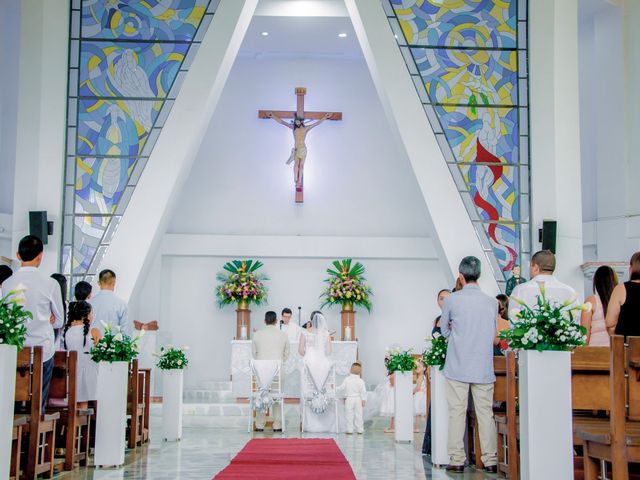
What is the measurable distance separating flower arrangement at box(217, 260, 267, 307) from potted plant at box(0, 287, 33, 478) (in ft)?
30.8

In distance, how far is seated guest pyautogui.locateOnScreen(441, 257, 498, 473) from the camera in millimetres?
6273

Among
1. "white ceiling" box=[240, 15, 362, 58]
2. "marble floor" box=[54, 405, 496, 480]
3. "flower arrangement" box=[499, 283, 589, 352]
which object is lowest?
"marble floor" box=[54, 405, 496, 480]

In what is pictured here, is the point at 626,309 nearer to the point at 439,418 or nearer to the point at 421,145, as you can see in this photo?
the point at 439,418

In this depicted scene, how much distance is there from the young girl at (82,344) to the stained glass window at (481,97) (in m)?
4.90

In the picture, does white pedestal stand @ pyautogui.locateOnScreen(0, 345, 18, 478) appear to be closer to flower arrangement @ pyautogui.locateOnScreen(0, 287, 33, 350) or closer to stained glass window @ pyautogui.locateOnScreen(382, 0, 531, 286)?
flower arrangement @ pyautogui.locateOnScreen(0, 287, 33, 350)

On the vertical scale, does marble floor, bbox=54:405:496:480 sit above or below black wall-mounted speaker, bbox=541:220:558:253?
below

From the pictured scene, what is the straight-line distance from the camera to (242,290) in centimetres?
1402

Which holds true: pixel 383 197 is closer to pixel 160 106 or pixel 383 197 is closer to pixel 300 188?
pixel 300 188

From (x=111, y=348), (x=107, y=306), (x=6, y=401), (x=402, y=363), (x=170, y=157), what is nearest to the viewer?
(x=6, y=401)

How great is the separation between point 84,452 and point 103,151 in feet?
14.1

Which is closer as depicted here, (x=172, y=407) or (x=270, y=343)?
(x=172, y=407)

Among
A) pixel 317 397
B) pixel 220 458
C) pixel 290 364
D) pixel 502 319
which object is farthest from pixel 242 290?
pixel 502 319

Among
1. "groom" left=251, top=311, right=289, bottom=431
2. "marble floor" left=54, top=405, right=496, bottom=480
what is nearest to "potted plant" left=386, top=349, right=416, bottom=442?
"marble floor" left=54, top=405, right=496, bottom=480

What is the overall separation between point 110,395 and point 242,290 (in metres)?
Answer: 7.46
